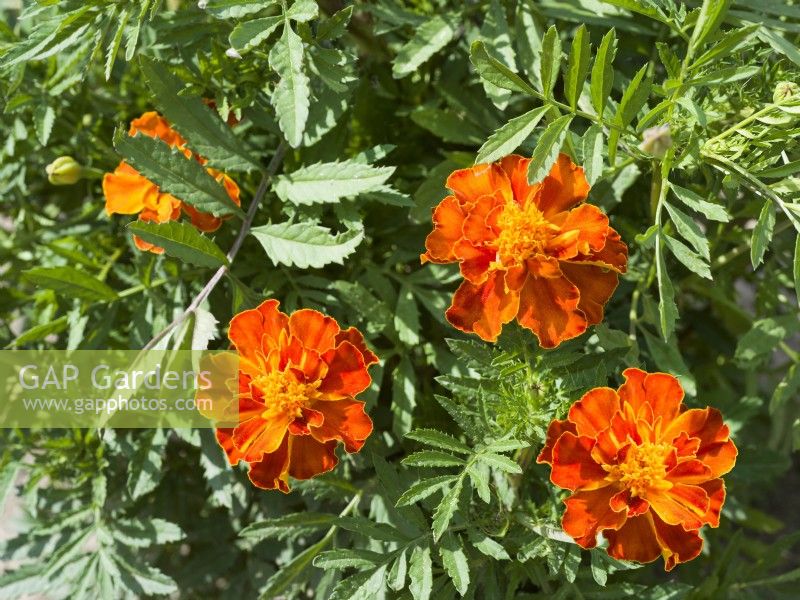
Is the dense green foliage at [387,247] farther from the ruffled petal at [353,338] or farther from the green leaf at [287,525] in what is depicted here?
the ruffled petal at [353,338]

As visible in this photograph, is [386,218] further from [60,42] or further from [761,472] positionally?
[761,472]

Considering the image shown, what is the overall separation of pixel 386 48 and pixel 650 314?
688mm

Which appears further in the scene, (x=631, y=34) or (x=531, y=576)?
(x=631, y=34)

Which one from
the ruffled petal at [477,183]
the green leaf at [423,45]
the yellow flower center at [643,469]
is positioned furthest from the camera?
the green leaf at [423,45]

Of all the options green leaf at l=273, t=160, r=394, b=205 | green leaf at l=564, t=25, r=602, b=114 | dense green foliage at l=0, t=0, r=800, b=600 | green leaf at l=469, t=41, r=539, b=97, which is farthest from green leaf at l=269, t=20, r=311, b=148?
green leaf at l=564, t=25, r=602, b=114

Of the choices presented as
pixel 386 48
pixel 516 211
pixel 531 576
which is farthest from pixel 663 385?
pixel 386 48

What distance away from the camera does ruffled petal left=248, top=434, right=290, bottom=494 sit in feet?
3.53

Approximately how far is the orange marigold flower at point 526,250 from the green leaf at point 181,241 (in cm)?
33

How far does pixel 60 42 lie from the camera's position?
47.2 inches

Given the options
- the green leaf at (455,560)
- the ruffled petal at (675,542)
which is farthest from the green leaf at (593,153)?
the green leaf at (455,560)

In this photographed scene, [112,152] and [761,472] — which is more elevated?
[112,152]

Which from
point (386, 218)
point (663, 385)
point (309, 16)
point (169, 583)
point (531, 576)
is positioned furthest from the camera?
point (386, 218)

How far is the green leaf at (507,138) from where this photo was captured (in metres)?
1.03

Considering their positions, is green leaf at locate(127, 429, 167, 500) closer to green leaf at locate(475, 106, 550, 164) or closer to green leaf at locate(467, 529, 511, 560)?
green leaf at locate(467, 529, 511, 560)
